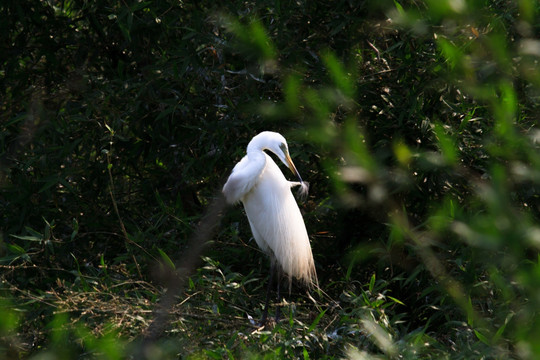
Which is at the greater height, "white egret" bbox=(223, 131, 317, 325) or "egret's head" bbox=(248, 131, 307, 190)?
"egret's head" bbox=(248, 131, 307, 190)

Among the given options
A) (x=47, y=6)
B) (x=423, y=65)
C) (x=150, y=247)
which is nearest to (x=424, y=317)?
(x=423, y=65)

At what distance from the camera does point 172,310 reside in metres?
2.06

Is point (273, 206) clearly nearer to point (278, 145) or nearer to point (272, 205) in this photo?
point (272, 205)

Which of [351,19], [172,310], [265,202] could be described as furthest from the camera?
[265,202]

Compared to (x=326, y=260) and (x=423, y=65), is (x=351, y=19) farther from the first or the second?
(x=326, y=260)

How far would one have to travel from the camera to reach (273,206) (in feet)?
8.62

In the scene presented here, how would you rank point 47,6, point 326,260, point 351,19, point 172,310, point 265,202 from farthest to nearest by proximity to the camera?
point 47,6, point 326,260, point 265,202, point 351,19, point 172,310

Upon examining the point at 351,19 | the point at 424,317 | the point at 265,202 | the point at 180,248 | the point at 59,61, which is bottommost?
the point at 424,317

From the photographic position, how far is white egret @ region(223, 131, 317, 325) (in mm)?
2412

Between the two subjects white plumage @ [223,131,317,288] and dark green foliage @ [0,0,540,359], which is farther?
white plumage @ [223,131,317,288]

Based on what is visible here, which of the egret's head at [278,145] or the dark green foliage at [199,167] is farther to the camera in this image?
the egret's head at [278,145]

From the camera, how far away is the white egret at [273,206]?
95.0 inches

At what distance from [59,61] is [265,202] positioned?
133 centimetres

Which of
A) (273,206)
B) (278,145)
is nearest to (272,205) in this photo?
(273,206)
